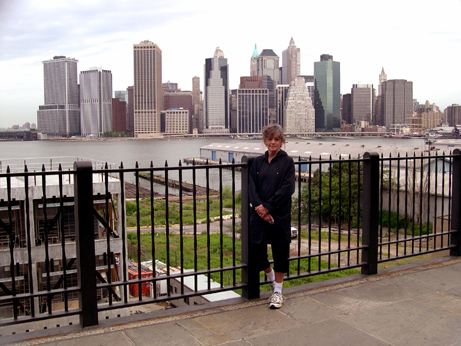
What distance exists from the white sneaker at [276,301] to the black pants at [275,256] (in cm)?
24

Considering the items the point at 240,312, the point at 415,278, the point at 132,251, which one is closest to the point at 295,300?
the point at 240,312

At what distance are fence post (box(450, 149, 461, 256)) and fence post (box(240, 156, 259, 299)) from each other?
3395 mm

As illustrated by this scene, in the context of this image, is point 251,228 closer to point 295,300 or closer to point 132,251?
point 295,300

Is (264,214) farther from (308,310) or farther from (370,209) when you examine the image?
(370,209)

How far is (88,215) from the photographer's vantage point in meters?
3.74

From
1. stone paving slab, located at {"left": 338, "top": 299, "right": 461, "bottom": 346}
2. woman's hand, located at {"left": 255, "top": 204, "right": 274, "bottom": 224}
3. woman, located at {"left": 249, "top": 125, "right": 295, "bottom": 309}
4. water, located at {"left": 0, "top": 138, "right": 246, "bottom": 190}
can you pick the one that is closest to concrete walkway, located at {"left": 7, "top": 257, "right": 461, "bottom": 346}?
stone paving slab, located at {"left": 338, "top": 299, "right": 461, "bottom": 346}

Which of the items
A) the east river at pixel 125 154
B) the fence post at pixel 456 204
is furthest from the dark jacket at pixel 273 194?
the east river at pixel 125 154

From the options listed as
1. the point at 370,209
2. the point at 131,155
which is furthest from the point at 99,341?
the point at 131,155

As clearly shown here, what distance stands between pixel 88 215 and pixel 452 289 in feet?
13.3

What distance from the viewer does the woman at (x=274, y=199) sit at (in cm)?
416

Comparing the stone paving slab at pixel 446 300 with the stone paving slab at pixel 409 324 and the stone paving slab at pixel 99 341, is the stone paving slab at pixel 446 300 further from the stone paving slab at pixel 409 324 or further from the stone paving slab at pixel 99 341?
the stone paving slab at pixel 99 341

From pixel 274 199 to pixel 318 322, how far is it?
1189mm

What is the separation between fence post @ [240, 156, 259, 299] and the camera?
452 centimetres

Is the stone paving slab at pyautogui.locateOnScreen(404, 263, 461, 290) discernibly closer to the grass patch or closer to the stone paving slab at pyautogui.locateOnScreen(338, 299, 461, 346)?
Result: the stone paving slab at pyautogui.locateOnScreen(338, 299, 461, 346)
